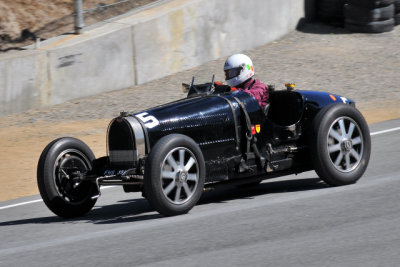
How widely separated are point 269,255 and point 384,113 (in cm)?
802

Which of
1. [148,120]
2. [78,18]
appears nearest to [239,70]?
[148,120]

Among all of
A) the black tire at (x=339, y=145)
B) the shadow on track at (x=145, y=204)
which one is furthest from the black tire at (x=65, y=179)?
the black tire at (x=339, y=145)

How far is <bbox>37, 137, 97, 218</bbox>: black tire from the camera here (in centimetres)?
770

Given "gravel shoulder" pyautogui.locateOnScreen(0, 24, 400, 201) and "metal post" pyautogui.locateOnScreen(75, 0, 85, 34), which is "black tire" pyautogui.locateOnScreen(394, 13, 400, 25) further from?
"metal post" pyautogui.locateOnScreen(75, 0, 85, 34)

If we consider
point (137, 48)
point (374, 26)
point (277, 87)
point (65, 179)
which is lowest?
point (65, 179)

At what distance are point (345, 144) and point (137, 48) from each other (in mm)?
8221

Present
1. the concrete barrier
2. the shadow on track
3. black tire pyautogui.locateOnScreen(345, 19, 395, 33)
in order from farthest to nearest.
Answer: black tire pyautogui.locateOnScreen(345, 19, 395, 33) → the concrete barrier → the shadow on track

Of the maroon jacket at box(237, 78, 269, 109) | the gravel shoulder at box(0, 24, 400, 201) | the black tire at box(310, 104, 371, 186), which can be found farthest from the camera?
the gravel shoulder at box(0, 24, 400, 201)

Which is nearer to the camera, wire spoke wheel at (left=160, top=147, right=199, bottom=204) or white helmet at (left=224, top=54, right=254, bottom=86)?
wire spoke wheel at (left=160, top=147, right=199, bottom=204)

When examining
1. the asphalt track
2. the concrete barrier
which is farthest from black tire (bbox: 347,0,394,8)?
the asphalt track

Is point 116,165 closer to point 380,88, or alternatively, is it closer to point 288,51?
point 380,88

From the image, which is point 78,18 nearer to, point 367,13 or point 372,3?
point 372,3

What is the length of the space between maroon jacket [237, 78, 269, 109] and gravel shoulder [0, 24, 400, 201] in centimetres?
331

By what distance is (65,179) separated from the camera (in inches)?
310
